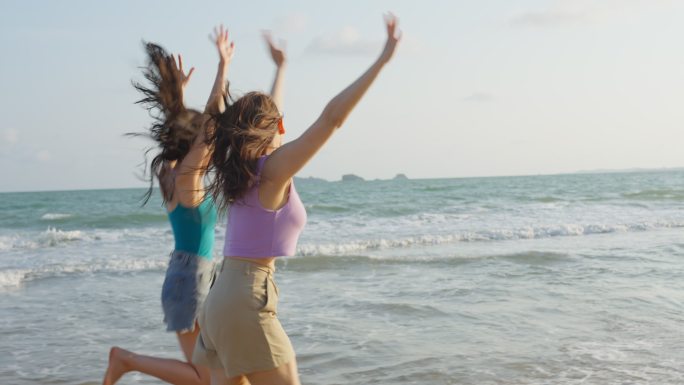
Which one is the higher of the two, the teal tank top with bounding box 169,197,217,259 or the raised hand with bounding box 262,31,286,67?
the raised hand with bounding box 262,31,286,67

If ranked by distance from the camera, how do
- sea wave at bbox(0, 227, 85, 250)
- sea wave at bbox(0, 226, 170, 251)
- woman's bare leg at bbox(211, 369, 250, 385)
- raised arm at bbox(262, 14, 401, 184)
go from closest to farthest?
raised arm at bbox(262, 14, 401, 184) < woman's bare leg at bbox(211, 369, 250, 385) < sea wave at bbox(0, 227, 85, 250) < sea wave at bbox(0, 226, 170, 251)

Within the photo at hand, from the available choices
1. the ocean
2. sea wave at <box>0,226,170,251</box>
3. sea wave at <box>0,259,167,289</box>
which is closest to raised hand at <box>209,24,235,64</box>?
the ocean

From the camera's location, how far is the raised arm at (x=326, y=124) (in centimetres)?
250

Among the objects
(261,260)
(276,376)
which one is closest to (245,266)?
(261,260)

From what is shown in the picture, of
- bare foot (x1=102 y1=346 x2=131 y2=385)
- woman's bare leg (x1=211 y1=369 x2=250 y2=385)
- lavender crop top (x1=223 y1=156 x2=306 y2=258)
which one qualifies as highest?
lavender crop top (x1=223 y1=156 x2=306 y2=258)

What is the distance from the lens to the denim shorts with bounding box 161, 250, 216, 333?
379 cm

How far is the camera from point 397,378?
18.1ft

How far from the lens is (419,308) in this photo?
26.2ft

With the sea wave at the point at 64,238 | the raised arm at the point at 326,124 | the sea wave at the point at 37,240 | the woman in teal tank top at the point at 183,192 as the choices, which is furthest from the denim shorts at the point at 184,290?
the sea wave at the point at 37,240

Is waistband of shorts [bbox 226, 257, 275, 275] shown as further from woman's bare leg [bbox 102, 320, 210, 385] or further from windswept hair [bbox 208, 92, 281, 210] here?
woman's bare leg [bbox 102, 320, 210, 385]

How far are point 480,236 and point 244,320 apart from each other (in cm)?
1528

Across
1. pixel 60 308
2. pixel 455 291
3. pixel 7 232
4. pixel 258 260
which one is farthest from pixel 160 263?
pixel 7 232

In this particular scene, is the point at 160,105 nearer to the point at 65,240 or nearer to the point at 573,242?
the point at 573,242

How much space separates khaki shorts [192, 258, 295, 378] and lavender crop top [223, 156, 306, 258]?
0.06 m
